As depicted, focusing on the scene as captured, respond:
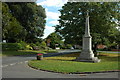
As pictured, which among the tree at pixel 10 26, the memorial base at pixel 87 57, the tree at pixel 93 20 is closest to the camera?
the memorial base at pixel 87 57

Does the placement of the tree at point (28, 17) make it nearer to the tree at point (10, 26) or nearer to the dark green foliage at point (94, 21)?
the tree at point (10, 26)

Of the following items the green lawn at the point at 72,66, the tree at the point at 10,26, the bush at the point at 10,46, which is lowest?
the green lawn at the point at 72,66

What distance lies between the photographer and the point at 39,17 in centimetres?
5053

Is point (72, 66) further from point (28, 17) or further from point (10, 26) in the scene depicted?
point (28, 17)

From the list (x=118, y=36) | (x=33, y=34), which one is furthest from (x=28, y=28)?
(x=118, y=36)

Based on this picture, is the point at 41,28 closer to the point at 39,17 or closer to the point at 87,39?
the point at 39,17

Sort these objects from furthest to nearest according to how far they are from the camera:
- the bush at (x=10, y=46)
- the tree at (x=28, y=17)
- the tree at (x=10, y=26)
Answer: the tree at (x=28, y=17), the bush at (x=10, y=46), the tree at (x=10, y=26)

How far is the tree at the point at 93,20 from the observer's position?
30984 millimetres

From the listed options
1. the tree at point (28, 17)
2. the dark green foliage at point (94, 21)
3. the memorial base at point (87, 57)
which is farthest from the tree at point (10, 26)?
the memorial base at point (87, 57)

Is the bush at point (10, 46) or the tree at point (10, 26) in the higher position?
the tree at point (10, 26)

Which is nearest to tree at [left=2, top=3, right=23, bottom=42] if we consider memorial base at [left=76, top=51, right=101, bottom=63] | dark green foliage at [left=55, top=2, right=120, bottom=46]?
dark green foliage at [left=55, top=2, right=120, bottom=46]

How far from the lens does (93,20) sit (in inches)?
1238

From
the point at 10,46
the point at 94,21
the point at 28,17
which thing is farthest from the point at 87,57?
the point at 28,17

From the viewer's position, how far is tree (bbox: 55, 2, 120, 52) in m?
31.0
